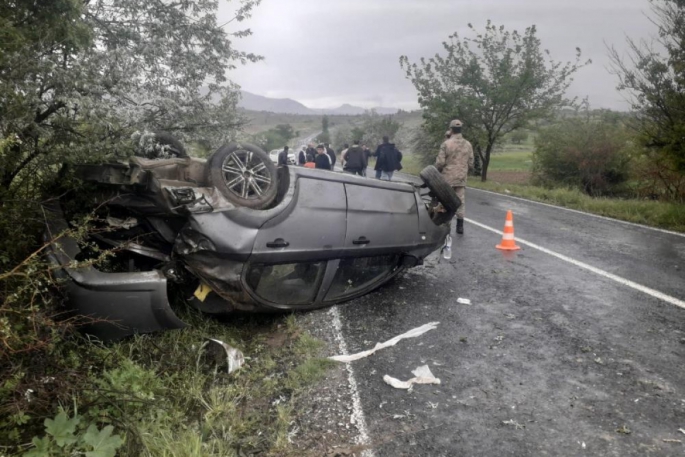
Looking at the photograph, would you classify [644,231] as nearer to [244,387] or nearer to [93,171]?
[244,387]

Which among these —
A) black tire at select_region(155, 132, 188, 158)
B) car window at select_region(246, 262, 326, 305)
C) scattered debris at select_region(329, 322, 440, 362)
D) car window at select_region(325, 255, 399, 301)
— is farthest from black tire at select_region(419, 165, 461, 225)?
black tire at select_region(155, 132, 188, 158)

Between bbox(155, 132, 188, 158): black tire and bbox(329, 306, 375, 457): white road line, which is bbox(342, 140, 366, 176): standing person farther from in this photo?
bbox(329, 306, 375, 457): white road line

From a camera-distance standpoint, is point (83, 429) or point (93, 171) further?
point (93, 171)

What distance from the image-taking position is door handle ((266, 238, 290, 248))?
157 inches

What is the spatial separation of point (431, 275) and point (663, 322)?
7.79 ft

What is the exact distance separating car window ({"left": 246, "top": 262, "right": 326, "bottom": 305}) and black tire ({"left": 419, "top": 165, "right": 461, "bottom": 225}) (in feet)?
5.92

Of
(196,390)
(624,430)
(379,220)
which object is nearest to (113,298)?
(196,390)

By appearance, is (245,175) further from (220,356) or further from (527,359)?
(527,359)

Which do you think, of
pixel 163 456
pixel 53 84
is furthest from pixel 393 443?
pixel 53 84

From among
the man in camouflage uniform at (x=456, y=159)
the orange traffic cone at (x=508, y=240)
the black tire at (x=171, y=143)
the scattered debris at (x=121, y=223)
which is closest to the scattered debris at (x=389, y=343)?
the scattered debris at (x=121, y=223)

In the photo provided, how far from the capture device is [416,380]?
135 inches

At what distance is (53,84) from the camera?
3924 millimetres

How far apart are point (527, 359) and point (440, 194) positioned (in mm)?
2317

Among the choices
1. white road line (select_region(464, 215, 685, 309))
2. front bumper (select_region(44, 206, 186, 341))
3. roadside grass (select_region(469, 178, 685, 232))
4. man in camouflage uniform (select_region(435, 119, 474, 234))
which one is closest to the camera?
front bumper (select_region(44, 206, 186, 341))
